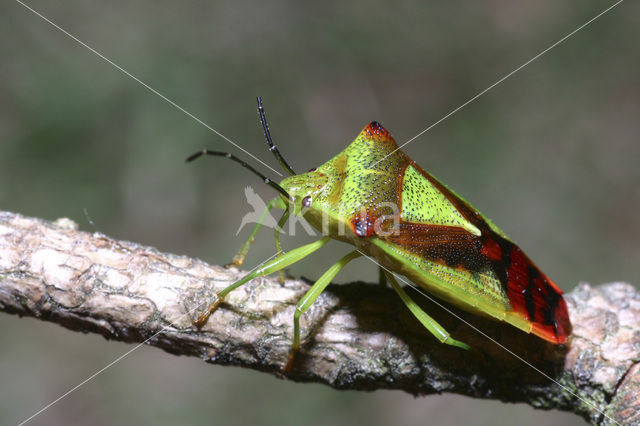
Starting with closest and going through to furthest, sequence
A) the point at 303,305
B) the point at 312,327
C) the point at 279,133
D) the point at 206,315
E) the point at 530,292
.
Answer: the point at 206,315
the point at 303,305
the point at 312,327
the point at 530,292
the point at 279,133

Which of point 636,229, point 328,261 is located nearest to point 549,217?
point 636,229

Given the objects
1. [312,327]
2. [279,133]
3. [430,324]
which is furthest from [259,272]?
[279,133]

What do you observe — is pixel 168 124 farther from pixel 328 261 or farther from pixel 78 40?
pixel 328 261

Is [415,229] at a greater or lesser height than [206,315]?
greater

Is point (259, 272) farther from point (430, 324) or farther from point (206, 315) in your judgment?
point (430, 324)

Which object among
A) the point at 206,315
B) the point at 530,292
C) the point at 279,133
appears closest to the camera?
the point at 206,315

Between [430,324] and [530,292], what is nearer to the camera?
[430,324]

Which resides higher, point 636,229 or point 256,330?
point 636,229

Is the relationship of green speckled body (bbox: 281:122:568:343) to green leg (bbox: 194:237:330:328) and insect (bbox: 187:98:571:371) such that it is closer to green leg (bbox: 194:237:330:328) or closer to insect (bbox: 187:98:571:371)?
insect (bbox: 187:98:571:371)
